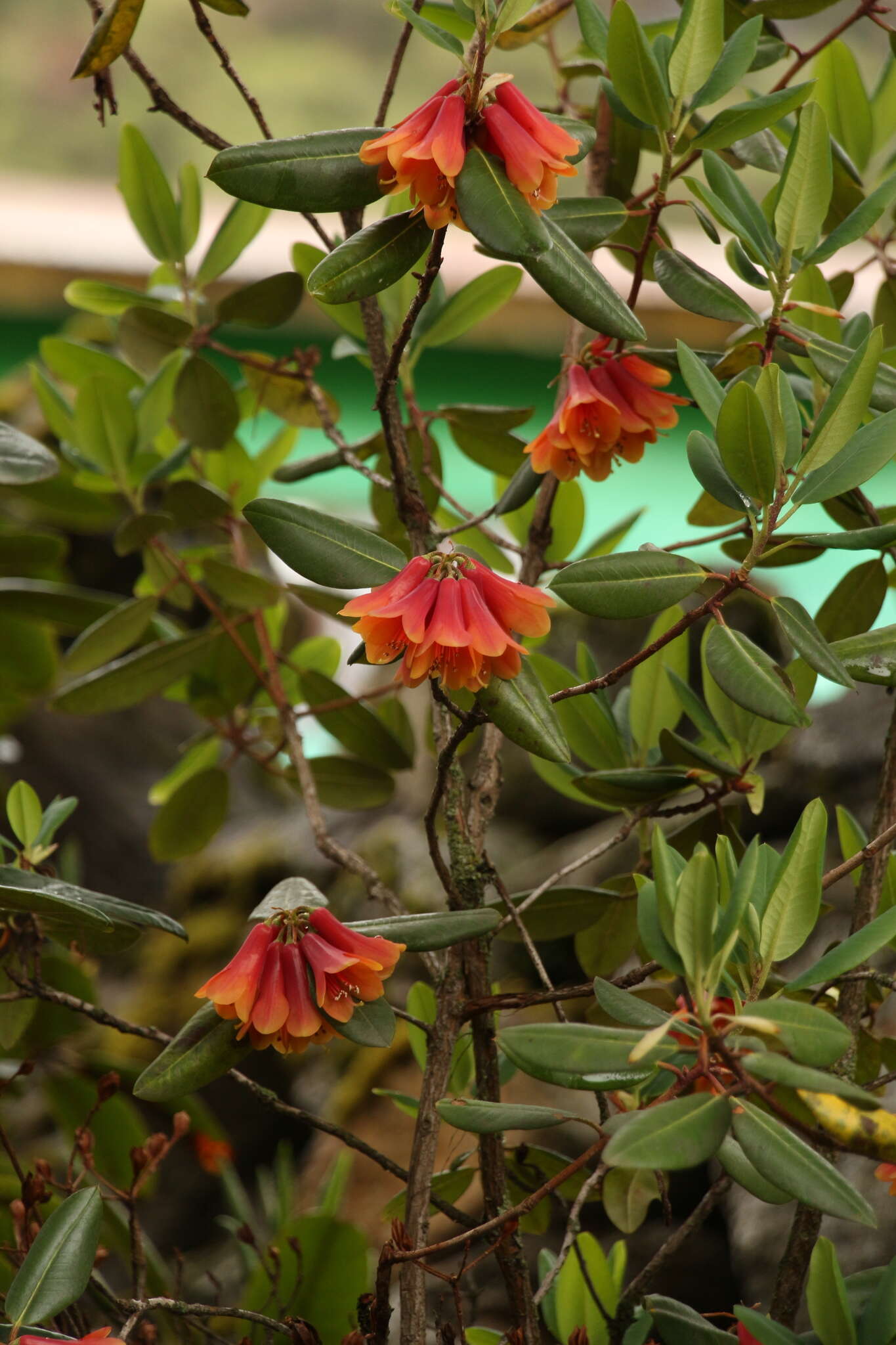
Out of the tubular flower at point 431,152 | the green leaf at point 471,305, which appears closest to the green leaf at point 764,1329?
the tubular flower at point 431,152

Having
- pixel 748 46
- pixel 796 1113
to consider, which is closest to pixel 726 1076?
pixel 796 1113

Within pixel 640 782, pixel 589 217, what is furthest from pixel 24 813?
pixel 589 217

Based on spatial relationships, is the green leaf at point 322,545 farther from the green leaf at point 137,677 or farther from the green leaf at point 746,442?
the green leaf at point 137,677

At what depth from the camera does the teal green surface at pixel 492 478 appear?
2389 millimetres

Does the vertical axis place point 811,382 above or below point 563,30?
below

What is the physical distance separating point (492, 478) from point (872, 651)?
2157 millimetres

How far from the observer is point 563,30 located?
3.76 meters

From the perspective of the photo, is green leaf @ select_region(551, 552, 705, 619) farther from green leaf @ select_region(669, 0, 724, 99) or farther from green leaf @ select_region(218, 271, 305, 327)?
green leaf @ select_region(218, 271, 305, 327)

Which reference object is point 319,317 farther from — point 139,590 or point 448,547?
point 448,547

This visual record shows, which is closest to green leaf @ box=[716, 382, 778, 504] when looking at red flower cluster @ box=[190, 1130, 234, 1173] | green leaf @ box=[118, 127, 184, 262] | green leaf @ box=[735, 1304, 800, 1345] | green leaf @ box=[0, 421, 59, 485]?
green leaf @ box=[735, 1304, 800, 1345]

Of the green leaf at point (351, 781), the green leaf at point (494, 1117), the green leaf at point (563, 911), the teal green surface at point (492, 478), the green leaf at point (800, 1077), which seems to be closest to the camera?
the green leaf at point (800, 1077)

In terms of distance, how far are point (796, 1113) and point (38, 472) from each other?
0.55 m

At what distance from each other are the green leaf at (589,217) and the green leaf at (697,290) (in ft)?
0.11

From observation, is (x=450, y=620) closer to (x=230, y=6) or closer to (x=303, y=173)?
(x=303, y=173)
